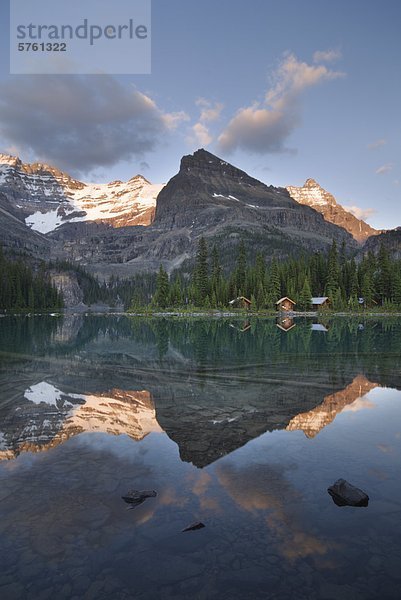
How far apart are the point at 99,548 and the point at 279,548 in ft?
12.2

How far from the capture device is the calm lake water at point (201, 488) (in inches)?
305

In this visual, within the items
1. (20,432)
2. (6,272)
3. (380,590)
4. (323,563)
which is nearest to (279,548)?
(323,563)

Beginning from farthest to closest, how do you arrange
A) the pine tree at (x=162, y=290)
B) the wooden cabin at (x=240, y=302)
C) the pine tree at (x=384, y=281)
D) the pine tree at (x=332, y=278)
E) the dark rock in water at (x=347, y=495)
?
the pine tree at (x=162, y=290) < the pine tree at (x=332, y=278) < the wooden cabin at (x=240, y=302) < the pine tree at (x=384, y=281) < the dark rock in water at (x=347, y=495)

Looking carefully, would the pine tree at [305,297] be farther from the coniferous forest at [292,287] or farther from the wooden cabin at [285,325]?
the wooden cabin at [285,325]

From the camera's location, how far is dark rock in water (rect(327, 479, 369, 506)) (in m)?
10.3

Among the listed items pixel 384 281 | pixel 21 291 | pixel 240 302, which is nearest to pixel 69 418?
pixel 240 302

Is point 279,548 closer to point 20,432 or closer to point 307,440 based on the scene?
point 307,440

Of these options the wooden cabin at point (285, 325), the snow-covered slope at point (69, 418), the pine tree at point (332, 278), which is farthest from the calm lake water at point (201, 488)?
the pine tree at point (332, 278)

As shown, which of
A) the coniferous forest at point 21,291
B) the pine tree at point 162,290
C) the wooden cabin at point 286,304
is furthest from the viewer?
the coniferous forest at point 21,291

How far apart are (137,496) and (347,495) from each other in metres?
5.30

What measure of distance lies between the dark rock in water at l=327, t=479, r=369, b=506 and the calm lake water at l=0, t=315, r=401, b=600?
0.21 m

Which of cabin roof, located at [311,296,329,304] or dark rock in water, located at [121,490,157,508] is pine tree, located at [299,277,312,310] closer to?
cabin roof, located at [311,296,329,304]

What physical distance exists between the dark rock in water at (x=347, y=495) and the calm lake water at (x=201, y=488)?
0.68 feet

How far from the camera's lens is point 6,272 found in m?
152
